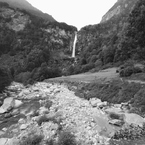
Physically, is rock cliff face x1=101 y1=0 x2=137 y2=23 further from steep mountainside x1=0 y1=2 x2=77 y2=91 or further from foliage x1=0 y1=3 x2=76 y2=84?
foliage x1=0 y1=3 x2=76 y2=84

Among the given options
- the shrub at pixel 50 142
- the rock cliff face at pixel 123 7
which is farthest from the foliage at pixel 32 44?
the shrub at pixel 50 142

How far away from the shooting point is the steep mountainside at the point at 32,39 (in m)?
79.9

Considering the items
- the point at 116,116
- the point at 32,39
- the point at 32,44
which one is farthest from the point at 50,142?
the point at 32,39

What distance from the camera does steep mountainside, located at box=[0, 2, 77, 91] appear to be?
79.9 meters

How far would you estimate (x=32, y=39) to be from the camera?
95.6 m

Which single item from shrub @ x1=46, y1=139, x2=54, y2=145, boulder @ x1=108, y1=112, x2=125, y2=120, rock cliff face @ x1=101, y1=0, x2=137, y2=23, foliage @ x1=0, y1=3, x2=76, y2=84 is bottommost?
shrub @ x1=46, y1=139, x2=54, y2=145

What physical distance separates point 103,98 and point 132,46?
2911 centimetres

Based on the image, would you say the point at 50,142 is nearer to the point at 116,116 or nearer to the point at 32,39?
the point at 116,116

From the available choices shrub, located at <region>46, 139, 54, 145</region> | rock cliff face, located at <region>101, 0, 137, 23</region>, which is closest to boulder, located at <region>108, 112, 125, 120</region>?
shrub, located at <region>46, 139, 54, 145</region>

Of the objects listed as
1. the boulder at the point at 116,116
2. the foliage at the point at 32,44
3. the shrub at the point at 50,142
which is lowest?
the shrub at the point at 50,142

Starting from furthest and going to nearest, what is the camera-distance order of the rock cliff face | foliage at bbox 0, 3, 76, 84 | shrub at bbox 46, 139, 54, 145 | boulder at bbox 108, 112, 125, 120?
1. the rock cliff face
2. foliage at bbox 0, 3, 76, 84
3. boulder at bbox 108, 112, 125, 120
4. shrub at bbox 46, 139, 54, 145

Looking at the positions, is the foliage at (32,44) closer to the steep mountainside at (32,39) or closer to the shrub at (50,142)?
the steep mountainside at (32,39)

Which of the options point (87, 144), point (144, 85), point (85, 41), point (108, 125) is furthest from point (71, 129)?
point (85, 41)

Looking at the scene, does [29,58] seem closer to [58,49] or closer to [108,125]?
[58,49]
